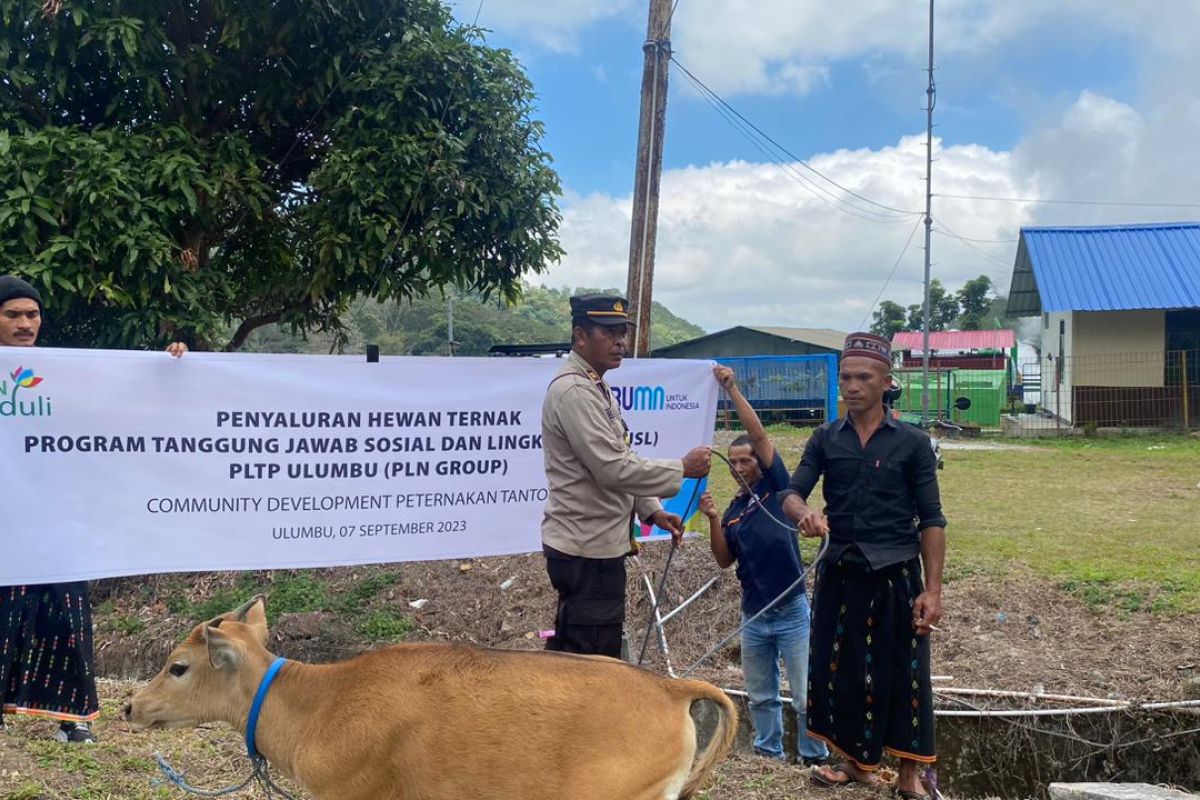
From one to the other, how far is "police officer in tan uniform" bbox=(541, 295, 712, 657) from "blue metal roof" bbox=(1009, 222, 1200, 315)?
63.6 ft

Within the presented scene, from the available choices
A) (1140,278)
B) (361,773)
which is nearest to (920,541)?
(361,773)

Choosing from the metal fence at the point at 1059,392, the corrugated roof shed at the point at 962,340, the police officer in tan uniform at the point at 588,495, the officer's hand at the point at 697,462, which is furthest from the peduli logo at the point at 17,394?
the corrugated roof shed at the point at 962,340

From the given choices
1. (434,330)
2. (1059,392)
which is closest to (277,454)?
(1059,392)

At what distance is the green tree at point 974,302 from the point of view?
53125mm

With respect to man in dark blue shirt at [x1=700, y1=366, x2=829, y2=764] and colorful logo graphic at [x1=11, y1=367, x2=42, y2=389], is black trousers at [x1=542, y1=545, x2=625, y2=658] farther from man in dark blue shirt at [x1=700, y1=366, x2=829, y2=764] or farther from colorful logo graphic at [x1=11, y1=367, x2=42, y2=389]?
colorful logo graphic at [x1=11, y1=367, x2=42, y2=389]

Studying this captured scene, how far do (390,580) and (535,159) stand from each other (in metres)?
4.45

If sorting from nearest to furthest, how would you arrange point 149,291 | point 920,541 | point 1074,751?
point 920,541 < point 1074,751 < point 149,291

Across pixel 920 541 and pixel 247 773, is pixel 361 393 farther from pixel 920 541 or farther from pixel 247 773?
pixel 920 541

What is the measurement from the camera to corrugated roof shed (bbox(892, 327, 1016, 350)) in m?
42.4

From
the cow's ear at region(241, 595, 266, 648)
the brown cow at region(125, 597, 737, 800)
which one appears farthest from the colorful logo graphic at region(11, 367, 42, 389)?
the brown cow at region(125, 597, 737, 800)

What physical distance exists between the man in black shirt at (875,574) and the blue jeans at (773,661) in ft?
2.91

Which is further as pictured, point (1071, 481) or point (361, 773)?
point (1071, 481)

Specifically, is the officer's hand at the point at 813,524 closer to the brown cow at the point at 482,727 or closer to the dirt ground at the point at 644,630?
the brown cow at the point at 482,727

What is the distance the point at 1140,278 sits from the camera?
21422mm
